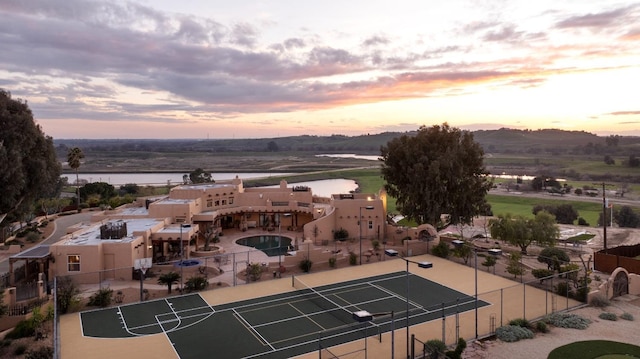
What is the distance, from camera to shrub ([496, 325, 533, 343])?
806 inches

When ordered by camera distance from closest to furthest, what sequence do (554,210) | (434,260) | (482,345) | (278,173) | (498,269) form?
(482,345) → (498,269) → (434,260) → (554,210) → (278,173)

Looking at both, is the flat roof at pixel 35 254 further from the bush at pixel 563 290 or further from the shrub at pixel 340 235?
the bush at pixel 563 290

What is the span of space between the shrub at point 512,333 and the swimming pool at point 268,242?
20.9 metres

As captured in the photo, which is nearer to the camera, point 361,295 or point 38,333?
point 38,333

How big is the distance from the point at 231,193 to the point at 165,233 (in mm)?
14088

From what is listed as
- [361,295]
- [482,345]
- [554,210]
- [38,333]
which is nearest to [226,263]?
[361,295]

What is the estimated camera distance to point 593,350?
63.9 feet

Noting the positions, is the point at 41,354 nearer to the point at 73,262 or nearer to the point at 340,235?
the point at 73,262

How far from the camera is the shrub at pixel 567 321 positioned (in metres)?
22.0

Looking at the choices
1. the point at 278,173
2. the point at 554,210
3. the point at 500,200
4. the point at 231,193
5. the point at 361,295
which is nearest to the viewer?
the point at 361,295

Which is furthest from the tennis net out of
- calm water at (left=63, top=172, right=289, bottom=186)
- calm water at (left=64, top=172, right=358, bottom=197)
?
calm water at (left=63, top=172, right=289, bottom=186)

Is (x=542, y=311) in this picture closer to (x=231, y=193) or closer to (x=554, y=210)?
(x=231, y=193)

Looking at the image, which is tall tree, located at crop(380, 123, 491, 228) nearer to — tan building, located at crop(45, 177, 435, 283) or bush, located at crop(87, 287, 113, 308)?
tan building, located at crop(45, 177, 435, 283)

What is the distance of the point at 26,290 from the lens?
79.5 feet
